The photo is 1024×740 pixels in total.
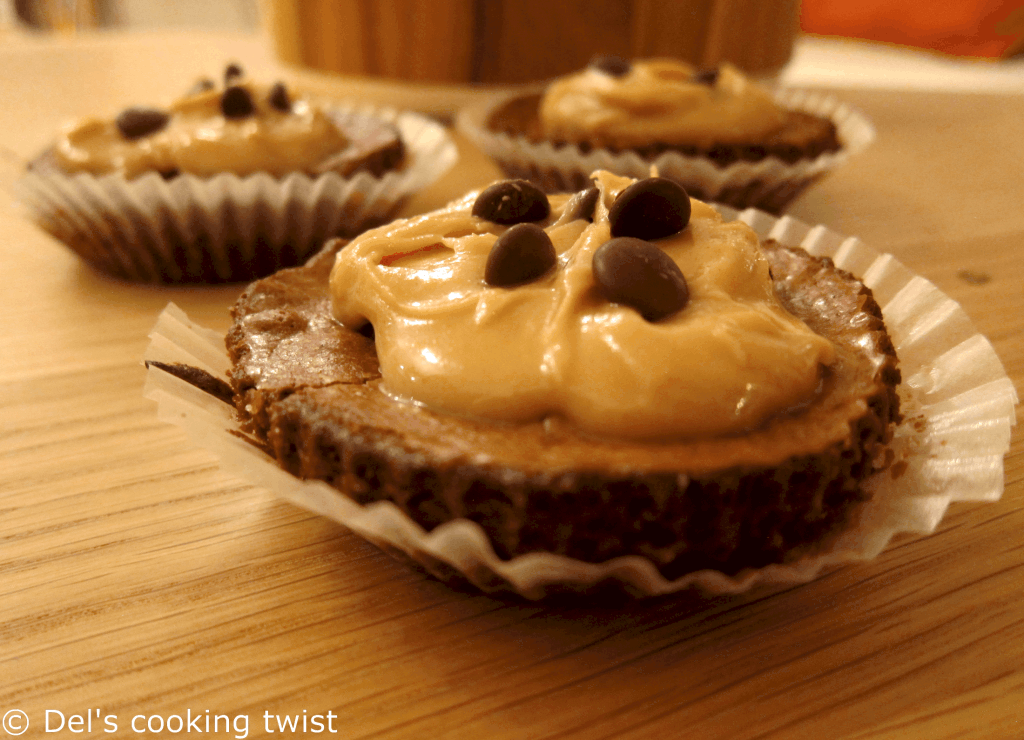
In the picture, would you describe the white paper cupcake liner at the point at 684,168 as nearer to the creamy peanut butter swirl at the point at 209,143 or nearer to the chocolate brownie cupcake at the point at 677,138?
the chocolate brownie cupcake at the point at 677,138

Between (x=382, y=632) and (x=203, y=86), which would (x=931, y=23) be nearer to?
(x=203, y=86)

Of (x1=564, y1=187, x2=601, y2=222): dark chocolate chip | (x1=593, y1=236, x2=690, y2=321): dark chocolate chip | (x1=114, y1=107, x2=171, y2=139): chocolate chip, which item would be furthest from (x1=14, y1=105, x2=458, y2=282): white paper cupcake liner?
(x1=593, y1=236, x2=690, y2=321): dark chocolate chip

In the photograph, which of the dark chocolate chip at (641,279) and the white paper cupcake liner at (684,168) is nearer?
the dark chocolate chip at (641,279)

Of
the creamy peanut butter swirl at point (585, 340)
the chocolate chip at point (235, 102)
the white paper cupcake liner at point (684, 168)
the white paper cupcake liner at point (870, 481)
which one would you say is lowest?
the white paper cupcake liner at point (684, 168)

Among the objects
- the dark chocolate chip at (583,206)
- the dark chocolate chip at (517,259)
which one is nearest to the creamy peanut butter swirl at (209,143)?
the dark chocolate chip at (583,206)

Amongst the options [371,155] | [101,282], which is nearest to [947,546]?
[371,155]

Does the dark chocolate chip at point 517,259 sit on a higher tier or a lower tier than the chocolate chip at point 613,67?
higher

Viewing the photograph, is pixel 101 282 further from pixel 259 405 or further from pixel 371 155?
pixel 259 405
